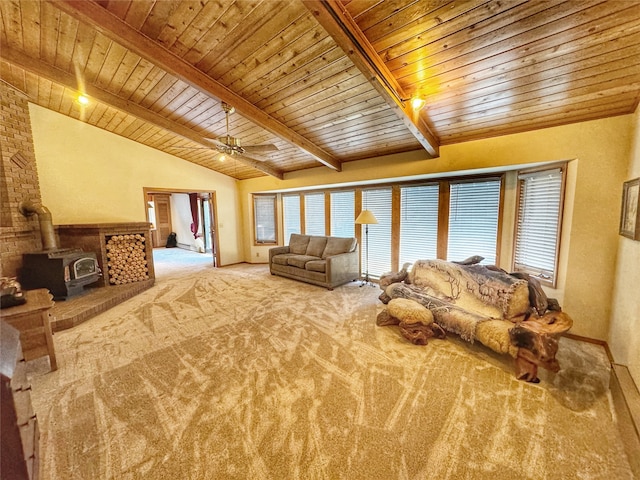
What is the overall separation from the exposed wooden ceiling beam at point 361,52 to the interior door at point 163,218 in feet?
32.9

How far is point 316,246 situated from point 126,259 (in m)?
3.64

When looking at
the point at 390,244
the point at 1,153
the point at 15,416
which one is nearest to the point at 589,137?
the point at 390,244

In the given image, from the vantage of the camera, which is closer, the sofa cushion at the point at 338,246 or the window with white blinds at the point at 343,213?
the sofa cushion at the point at 338,246

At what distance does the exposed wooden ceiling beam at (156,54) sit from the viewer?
6.47 feet

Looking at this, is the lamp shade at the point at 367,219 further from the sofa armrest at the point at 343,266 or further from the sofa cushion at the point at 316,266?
the sofa cushion at the point at 316,266

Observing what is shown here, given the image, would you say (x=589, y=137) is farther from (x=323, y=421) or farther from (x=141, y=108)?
(x=141, y=108)

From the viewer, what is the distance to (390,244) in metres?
4.98

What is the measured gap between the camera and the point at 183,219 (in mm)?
9828

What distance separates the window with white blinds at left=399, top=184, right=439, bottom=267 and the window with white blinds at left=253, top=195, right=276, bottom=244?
3.66 metres

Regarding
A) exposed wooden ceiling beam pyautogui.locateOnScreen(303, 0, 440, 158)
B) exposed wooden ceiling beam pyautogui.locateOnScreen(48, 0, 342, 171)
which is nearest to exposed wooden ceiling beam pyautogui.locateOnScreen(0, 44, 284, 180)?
exposed wooden ceiling beam pyautogui.locateOnScreen(48, 0, 342, 171)

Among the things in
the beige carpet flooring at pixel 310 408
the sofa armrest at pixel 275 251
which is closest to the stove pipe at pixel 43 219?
the beige carpet flooring at pixel 310 408

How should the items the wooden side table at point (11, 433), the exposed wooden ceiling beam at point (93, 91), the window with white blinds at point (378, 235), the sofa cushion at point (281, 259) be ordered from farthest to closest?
the sofa cushion at point (281, 259)
the window with white blinds at point (378, 235)
the exposed wooden ceiling beam at point (93, 91)
the wooden side table at point (11, 433)

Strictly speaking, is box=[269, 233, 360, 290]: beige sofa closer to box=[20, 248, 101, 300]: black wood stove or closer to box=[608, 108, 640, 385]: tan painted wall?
box=[20, 248, 101, 300]: black wood stove

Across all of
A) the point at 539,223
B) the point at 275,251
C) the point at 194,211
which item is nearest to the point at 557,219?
the point at 539,223
